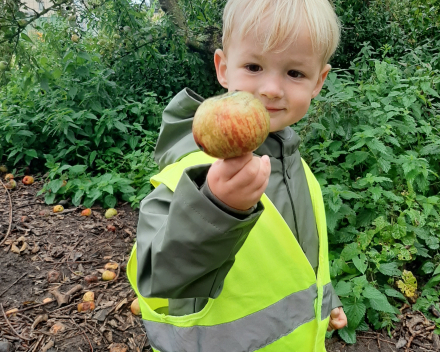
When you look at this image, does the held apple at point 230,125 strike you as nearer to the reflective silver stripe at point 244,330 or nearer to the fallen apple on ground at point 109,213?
the reflective silver stripe at point 244,330

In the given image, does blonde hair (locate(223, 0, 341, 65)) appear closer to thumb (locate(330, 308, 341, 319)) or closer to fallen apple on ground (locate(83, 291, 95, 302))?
thumb (locate(330, 308, 341, 319))

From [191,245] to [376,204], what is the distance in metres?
2.36

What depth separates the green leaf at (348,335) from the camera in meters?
2.46

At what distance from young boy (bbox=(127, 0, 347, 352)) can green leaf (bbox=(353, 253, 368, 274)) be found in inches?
40.3

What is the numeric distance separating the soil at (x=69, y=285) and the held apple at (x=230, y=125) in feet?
6.64

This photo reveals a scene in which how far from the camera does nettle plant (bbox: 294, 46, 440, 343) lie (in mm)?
2564

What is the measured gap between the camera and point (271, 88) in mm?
1178

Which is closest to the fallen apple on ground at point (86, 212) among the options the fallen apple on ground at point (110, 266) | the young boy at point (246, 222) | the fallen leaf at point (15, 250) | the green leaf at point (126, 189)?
the green leaf at point (126, 189)

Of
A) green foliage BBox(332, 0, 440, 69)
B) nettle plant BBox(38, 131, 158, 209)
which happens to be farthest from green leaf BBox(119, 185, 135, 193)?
green foliage BBox(332, 0, 440, 69)

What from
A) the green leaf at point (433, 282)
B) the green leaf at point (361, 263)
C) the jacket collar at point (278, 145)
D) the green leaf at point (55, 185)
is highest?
the jacket collar at point (278, 145)

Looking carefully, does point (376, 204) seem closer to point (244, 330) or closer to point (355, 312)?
point (355, 312)

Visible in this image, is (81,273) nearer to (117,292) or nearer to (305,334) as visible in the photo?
(117,292)

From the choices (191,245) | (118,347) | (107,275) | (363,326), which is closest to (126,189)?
(107,275)

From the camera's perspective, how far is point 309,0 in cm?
122
